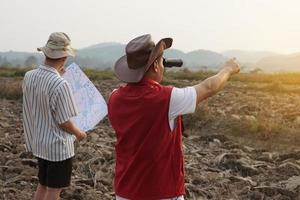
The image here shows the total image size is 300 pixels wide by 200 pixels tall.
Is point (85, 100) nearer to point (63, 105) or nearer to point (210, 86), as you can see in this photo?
point (63, 105)

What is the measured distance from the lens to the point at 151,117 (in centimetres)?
309

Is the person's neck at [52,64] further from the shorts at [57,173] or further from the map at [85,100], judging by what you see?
the shorts at [57,173]

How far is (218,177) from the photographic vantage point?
722 cm

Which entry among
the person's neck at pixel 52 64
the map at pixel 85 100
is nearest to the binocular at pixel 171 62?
the person's neck at pixel 52 64

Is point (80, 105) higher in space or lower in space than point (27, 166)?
higher

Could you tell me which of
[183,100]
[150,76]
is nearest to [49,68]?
[150,76]

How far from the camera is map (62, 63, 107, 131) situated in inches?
181

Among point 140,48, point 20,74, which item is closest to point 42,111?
point 140,48

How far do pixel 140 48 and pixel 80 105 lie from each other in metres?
1.77

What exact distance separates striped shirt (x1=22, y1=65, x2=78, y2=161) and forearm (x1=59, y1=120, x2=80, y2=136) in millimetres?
32

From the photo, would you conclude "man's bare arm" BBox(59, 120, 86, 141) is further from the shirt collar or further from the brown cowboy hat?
the brown cowboy hat

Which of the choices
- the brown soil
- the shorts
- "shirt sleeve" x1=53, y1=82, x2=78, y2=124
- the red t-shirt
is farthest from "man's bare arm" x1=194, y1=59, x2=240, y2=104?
the brown soil

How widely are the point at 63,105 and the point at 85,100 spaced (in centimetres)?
62

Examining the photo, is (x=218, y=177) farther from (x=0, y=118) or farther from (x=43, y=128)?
(x=0, y=118)
